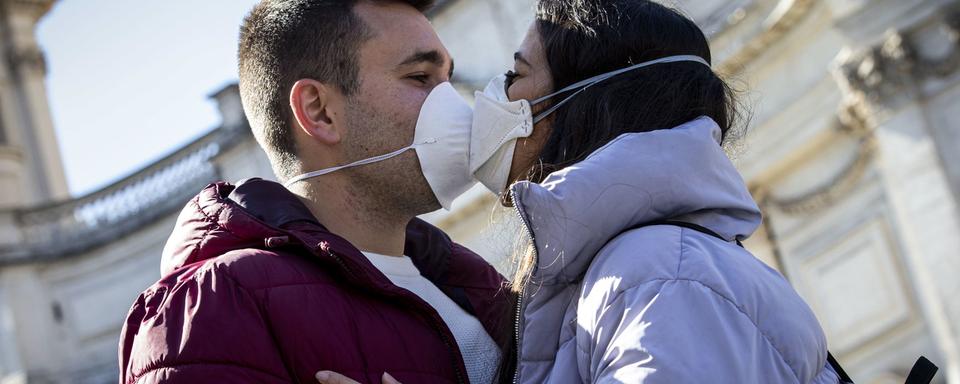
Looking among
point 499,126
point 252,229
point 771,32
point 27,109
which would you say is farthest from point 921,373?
point 27,109

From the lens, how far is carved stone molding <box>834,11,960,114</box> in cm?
909

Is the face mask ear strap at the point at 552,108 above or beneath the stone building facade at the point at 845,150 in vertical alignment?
above

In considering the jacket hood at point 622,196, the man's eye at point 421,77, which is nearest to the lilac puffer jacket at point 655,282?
the jacket hood at point 622,196

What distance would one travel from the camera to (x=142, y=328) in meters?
3.25

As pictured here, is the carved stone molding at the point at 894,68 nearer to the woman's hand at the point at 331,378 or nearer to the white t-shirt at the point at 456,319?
the white t-shirt at the point at 456,319

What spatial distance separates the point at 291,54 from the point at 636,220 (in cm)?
143

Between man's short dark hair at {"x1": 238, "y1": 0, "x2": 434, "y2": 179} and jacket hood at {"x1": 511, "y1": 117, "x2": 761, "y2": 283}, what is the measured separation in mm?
1151

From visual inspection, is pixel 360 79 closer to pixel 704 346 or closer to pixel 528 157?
pixel 528 157

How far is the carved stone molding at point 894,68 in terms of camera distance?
29.8 ft

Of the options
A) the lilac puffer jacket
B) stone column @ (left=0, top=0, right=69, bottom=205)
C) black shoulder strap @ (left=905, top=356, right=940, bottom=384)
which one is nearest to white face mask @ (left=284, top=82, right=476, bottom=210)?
the lilac puffer jacket

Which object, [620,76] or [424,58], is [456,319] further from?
[620,76]

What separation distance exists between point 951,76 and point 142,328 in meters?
7.09

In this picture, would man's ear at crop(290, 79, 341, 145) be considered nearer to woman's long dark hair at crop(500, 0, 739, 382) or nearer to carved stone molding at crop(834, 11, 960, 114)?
woman's long dark hair at crop(500, 0, 739, 382)

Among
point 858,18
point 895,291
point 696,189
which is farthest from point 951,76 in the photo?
→ point 696,189
